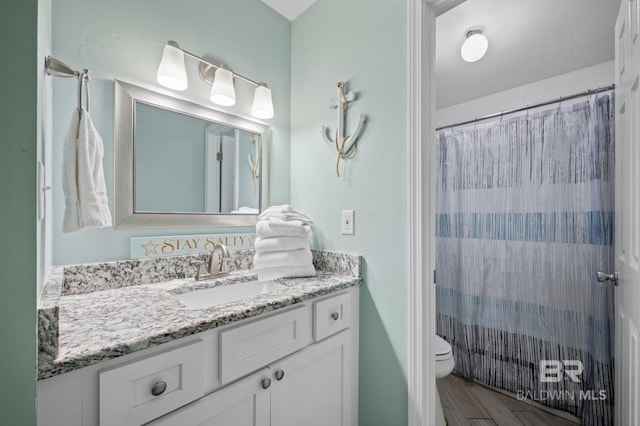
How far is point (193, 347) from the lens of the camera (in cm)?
70

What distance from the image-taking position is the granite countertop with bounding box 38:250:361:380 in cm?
54

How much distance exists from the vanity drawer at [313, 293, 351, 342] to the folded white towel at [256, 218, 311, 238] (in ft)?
1.15

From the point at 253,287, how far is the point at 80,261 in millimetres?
644

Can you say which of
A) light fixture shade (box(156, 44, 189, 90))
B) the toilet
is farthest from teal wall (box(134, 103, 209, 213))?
the toilet

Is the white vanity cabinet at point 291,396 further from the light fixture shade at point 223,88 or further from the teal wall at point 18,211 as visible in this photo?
the light fixture shade at point 223,88

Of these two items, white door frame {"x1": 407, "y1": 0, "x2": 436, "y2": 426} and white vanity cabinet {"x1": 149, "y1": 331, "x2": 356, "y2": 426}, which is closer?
white vanity cabinet {"x1": 149, "y1": 331, "x2": 356, "y2": 426}

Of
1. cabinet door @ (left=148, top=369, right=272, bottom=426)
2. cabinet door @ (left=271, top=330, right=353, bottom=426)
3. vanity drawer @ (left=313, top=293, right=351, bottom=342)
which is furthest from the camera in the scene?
vanity drawer @ (left=313, top=293, right=351, bottom=342)

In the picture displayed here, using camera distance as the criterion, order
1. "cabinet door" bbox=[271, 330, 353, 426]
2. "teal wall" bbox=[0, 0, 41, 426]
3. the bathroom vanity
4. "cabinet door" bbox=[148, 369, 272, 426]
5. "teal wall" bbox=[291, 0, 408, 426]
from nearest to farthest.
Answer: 1. "teal wall" bbox=[0, 0, 41, 426]
2. the bathroom vanity
3. "cabinet door" bbox=[148, 369, 272, 426]
4. "cabinet door" bbox=[271, 330, 353, 426]
5. "teal wall" bbox=[291, 0, 408, 426]

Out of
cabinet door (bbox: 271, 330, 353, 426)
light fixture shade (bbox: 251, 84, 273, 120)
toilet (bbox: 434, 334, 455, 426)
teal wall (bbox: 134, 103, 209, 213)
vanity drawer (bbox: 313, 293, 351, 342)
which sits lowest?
toilet (bbox: 434, 334, 455, 426)

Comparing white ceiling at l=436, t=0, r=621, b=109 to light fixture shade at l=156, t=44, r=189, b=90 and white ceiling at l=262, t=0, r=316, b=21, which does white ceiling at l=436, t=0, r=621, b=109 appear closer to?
white ceiling at l=262, t=0, r=316, b=21

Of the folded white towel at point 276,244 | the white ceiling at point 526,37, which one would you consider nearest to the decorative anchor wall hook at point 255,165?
the folded white towel at point 276,244

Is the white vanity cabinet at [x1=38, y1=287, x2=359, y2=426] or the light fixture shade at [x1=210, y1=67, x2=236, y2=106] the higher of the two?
the light fixture shade at [x1=210, y1=67, x2=236, y2=106]

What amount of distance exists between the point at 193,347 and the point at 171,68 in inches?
43.1

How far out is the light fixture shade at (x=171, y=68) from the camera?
3.72 feet
